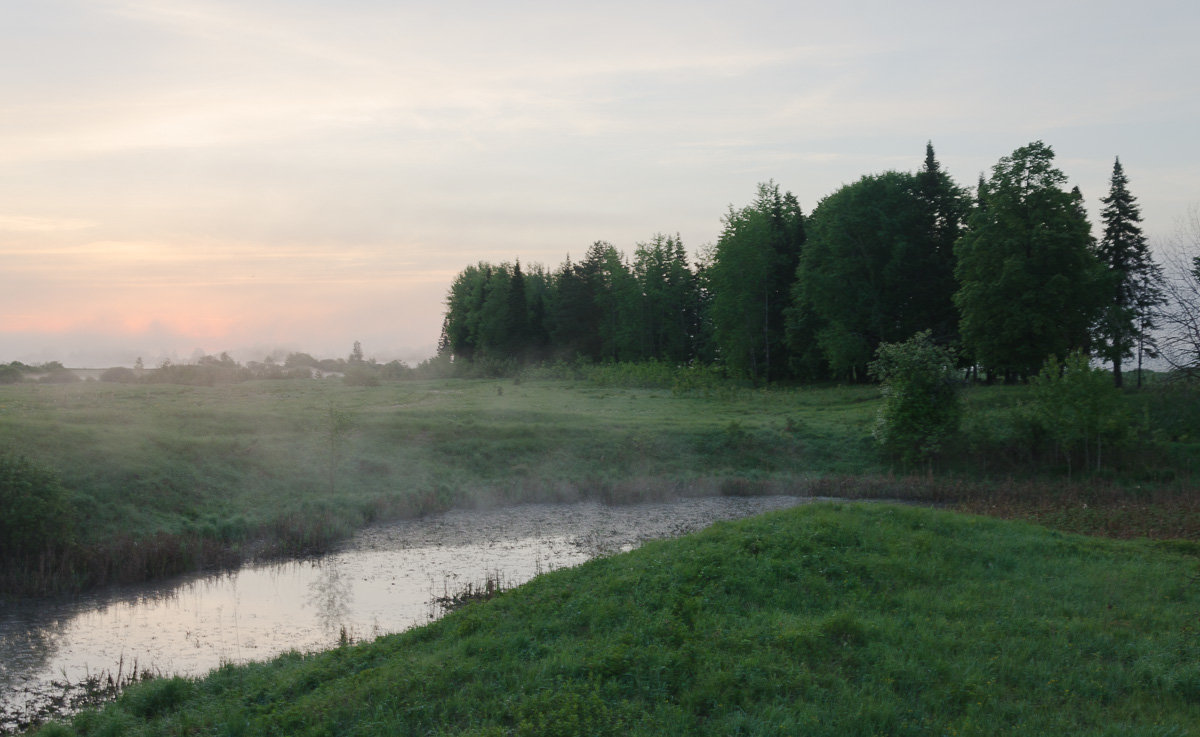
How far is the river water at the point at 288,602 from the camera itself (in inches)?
527

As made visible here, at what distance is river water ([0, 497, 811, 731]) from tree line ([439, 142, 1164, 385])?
2534cm

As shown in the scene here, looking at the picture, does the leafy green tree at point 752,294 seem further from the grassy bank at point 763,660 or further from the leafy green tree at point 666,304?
the grassy bank at point 763,660

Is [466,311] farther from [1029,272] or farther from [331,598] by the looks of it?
[331,598]

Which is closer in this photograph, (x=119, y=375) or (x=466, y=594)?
(x=466, y=594)

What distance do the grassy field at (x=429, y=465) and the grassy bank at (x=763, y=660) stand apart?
32.1 ft

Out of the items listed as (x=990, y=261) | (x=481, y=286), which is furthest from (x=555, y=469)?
(x=481, y=286)

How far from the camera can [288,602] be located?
1714 centimetres

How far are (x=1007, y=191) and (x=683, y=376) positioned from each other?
25.6 meters

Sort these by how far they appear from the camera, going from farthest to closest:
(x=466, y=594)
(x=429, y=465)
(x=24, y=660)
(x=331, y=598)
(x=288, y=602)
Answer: (x=429, y=465) < (x=331, y=598) < (x=288, y=602) < (x=466, y=594) < (x=24, y=660)

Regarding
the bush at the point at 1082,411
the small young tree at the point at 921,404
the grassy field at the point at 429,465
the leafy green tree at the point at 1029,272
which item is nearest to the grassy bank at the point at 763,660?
the grassy field at the point at 429,465

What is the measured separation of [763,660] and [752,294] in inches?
2259

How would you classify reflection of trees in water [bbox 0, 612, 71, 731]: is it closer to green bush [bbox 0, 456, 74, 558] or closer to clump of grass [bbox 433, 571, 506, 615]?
green bush [bbox 0, 456, 74, 558]

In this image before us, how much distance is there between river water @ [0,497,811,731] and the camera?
1338 centimetres

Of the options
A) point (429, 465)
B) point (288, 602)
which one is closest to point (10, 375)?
point (429, 465)
